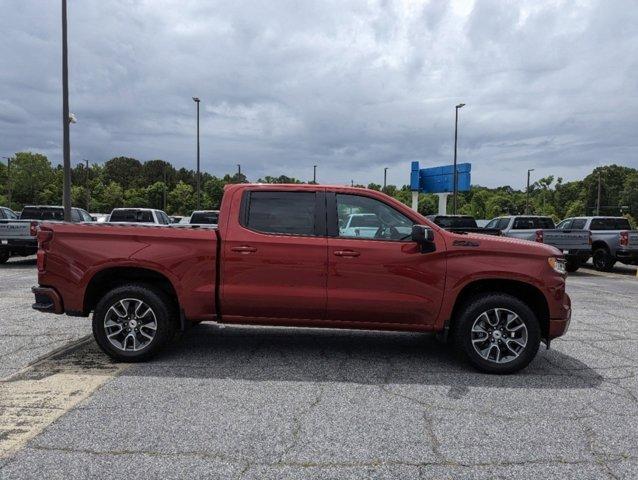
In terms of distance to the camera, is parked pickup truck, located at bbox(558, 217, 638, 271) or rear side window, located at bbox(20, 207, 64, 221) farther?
rear side window, located at bbox(20, 207, 64, 221)

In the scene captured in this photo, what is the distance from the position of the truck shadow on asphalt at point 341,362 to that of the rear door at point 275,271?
1.84ft

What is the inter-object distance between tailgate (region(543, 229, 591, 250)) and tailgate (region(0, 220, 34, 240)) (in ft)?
50.1

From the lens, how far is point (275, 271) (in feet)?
16.0

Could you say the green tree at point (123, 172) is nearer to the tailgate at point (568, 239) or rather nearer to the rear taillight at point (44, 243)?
the tailgate at point (568, 239)

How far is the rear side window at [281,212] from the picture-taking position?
16.5 feet

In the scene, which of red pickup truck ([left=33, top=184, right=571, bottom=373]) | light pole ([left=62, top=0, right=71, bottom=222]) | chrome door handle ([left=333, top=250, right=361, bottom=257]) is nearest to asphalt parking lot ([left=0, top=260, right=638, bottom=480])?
red pickup truck ([left=33, top=184, right=571, bottom=373])

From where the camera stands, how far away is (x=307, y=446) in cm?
329

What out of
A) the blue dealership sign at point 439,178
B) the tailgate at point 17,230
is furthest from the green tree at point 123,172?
the tailgate at point 17,230

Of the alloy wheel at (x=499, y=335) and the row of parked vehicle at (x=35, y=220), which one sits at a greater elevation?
the row of parked vehicle at (x=35, y=220)

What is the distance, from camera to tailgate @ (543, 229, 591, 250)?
14797mm

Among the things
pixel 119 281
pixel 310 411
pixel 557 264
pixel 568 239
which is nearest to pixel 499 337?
pixel 557 264

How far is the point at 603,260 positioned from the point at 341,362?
14890mm

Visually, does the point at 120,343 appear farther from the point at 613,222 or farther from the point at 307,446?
the point at 613,222

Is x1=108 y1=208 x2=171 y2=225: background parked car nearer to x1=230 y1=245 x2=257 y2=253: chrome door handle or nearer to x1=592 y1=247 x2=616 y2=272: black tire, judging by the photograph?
x1=230 y1=245 x2=257 y2=253: chrome door handle
